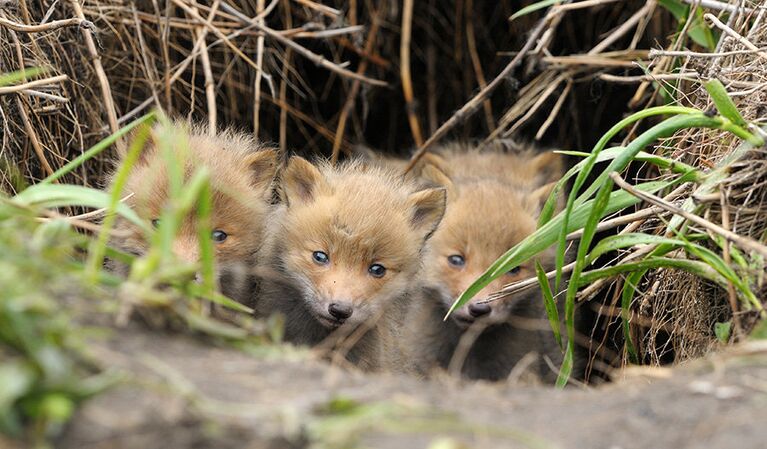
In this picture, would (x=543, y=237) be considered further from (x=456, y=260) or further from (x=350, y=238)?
(x=456, y=260)

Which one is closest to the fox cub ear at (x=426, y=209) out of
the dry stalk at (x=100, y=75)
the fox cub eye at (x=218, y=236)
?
the fox cub eye at (x=218, y=236)

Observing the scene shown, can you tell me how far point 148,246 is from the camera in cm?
359

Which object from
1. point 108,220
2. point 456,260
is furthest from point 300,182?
point 108,220

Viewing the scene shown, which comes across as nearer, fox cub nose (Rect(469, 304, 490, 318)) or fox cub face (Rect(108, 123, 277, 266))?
fox cub face (Rect(108, 123, 277, 266))

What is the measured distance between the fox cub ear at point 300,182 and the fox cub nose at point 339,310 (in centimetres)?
60

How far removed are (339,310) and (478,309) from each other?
0.71 metres

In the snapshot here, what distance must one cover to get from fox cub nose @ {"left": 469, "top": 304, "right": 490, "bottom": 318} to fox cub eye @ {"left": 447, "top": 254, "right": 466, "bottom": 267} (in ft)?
1.38

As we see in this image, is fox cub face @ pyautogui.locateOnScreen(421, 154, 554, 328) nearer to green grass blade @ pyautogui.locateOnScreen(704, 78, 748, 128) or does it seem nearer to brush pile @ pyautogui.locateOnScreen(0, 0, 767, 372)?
brush pile @ pyautogui.locateOnScreen(0, 0, 767, 372)

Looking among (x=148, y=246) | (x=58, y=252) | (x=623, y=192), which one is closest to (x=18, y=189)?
(x=148, y=246)

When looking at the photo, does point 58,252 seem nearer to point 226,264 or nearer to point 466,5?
point 226,264

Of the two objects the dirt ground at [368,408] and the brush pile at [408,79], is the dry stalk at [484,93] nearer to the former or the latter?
the brush pile at [408,79]

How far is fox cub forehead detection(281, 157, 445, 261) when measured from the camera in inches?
152

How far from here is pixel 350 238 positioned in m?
3.85

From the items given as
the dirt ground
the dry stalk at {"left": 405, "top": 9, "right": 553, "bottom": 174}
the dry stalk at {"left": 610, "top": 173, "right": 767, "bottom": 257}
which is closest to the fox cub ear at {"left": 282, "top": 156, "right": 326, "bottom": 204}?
the dry stalk at {"left": 405, "top": 9, "right": 553, "bottom": 174}
